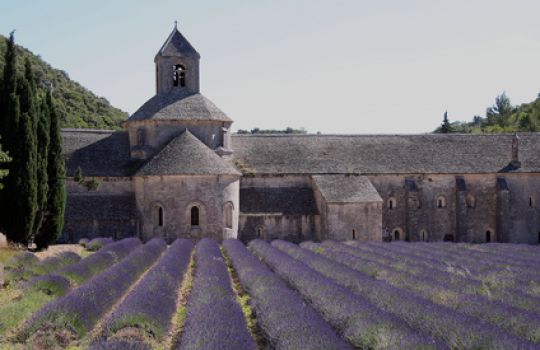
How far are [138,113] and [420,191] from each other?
57.0ft

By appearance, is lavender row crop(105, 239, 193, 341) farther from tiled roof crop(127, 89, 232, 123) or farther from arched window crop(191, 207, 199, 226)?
tiled roof crop(127, 89, 232, 123)

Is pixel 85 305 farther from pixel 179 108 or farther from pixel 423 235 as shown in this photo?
pixel 423 235

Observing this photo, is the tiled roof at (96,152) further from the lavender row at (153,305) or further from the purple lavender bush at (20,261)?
the lavender row at (153,305)

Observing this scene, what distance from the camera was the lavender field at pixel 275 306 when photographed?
32.4 ft

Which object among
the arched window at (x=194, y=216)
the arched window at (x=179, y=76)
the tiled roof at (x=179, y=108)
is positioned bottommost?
the arched window at (x=194, y=216)

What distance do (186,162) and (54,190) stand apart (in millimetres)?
6840

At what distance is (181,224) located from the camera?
33438mm

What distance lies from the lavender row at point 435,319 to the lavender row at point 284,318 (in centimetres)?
155

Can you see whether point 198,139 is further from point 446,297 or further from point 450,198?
point 446,297

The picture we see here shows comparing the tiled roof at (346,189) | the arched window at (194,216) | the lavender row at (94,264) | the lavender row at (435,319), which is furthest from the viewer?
the tiled roof at (346,189)

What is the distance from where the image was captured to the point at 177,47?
→ 3956cm

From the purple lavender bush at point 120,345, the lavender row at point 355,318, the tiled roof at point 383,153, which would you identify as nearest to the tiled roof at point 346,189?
the tiled roof at point 383,153

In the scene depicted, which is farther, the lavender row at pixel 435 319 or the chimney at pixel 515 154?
the chimney at pixel 515 154

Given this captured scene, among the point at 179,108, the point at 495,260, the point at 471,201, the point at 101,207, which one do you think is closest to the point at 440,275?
the point at 495,260
